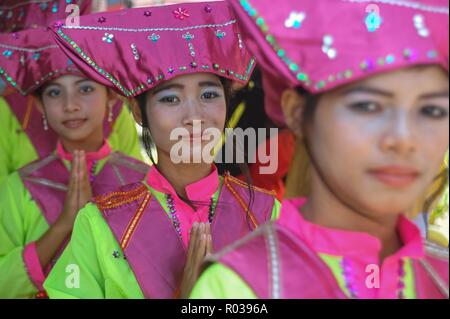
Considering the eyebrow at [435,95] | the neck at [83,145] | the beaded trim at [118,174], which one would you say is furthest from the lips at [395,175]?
the neck at [83,145]

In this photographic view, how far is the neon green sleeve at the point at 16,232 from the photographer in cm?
242

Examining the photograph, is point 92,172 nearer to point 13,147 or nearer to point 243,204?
point 13,147

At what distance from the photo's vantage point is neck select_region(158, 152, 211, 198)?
2.01 metres

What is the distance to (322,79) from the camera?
3.76 feet

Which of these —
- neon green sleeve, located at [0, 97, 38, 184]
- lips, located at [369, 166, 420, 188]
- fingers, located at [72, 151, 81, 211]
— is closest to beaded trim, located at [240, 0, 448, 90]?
lips, located at [369, 166, 420, 188]

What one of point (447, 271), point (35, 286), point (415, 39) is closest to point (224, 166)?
point (35, 286)

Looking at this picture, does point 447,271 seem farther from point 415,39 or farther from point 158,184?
point 158,184

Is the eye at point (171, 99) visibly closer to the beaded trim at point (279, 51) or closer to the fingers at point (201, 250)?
the fingers at point (201, 250)

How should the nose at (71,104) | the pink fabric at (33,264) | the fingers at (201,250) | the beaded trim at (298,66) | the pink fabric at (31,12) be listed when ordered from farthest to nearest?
the pink fabric at (31,12) → the nose at (71,104) → the pink fabric at (33,264) → the fingers at (201,250) → the beaded trim at (298,66)

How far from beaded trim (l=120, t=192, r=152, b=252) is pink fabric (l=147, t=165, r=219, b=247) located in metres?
0.05

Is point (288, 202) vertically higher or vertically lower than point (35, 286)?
higher

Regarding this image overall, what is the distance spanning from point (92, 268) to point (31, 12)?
145 centimetres

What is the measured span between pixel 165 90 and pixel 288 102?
0.71m

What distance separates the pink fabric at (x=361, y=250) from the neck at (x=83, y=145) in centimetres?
153
